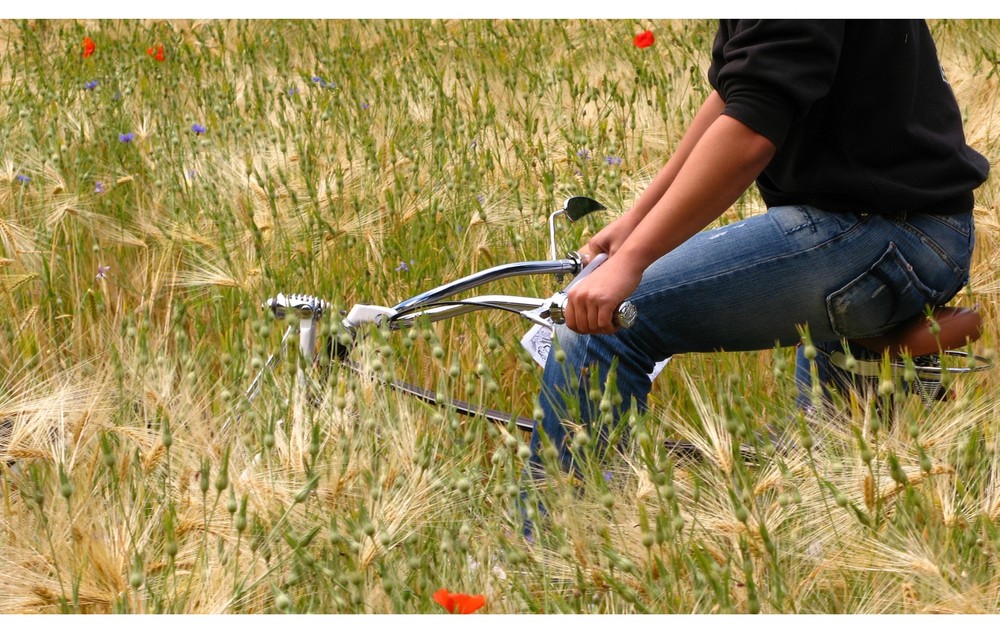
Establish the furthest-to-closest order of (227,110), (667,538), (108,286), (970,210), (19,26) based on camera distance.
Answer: (19,26)
(227,110)
(108,286)
(970,210)
(667,538)

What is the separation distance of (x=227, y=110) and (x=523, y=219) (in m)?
1.48

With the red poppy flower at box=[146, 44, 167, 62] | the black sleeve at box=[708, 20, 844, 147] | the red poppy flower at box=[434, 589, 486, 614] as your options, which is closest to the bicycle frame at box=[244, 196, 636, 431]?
the black sleeve at box=[708, 20, 844, 147]

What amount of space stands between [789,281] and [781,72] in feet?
1.13

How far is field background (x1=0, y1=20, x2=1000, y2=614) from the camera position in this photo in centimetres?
154

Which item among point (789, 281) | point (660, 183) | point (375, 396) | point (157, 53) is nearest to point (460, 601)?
point (375, 396)

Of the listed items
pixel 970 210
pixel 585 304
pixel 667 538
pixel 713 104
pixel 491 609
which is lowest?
pixel 491 609

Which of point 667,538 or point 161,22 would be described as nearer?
point 667,538

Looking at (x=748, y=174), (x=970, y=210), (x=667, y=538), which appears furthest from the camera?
(x=970, y=210)

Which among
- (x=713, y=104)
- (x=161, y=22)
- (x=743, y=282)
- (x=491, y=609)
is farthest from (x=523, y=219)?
(x=161, y=22)

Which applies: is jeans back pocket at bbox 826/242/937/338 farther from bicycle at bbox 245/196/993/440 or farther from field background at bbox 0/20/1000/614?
field background at bbox 0/20/1000/614

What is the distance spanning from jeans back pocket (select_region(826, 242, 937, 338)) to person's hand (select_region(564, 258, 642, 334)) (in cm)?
34

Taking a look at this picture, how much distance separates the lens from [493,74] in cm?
469

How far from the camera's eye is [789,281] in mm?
1908

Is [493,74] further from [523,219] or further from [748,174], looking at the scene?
[748,174]
